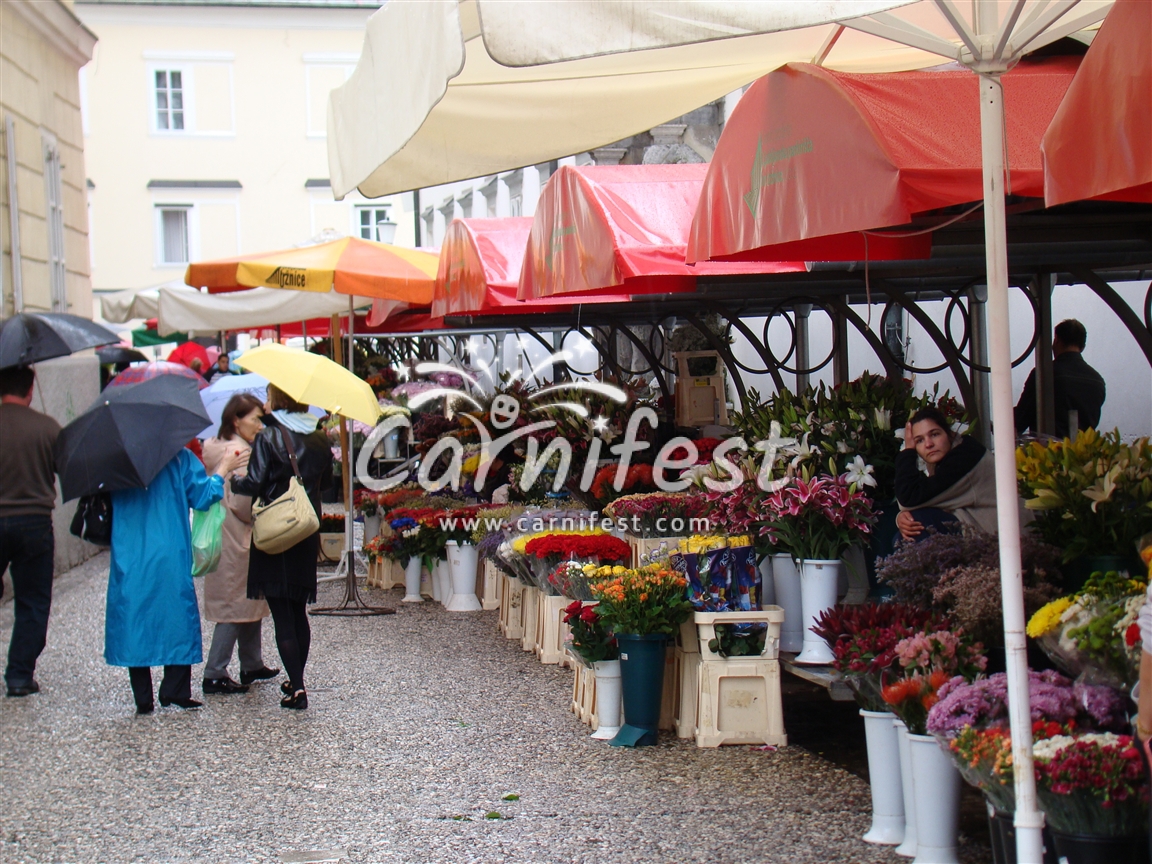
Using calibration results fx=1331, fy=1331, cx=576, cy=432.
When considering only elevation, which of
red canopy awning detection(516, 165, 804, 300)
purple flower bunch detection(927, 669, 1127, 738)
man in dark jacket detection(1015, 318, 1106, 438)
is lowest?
purple flower bunch detection(927, 669, 1127, 738)

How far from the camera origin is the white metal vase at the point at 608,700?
6246mm

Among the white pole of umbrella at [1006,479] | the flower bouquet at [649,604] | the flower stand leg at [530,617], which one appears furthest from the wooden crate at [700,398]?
the white pole of umbrella at [1006,479]

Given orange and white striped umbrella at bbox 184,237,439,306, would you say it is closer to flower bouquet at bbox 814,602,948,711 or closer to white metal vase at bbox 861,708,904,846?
flower bouquet at bbox 814,602,948,711

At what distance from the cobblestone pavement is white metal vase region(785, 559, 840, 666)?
45 cm

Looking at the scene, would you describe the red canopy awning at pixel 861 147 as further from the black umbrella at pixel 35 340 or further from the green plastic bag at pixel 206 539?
the black umbrella at pixel 35 340

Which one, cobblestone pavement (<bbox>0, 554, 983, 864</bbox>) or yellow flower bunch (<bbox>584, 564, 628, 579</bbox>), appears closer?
cobblestone pavement (<bbox>0, 554, 983, 864</bbox>)

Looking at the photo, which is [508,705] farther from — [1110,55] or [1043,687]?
[1110,55]

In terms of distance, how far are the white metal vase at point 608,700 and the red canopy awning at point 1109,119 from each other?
358 cm

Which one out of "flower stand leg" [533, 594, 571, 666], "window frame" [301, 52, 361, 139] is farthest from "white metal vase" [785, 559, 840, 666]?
"window frame" [301, 52, 361, 139]

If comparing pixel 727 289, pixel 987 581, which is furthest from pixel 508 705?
pixel 987 581

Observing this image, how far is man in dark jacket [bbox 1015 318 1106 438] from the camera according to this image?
825 cm

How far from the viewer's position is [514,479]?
9.95m

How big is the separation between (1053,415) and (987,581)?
3816mm

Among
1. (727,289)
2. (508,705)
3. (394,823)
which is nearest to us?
(394,823)
